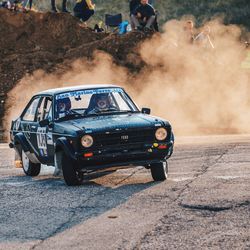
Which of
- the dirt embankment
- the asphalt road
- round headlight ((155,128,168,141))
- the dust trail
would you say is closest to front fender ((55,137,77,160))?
the asphalt road

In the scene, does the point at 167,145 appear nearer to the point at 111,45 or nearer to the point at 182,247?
the point at 182,247

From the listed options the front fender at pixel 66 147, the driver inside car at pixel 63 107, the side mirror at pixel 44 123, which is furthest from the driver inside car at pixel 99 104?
the front fender at pixel 66 147

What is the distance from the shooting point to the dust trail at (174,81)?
29.6 metres

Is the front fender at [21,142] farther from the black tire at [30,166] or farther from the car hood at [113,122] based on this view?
the car hood at [113,122]

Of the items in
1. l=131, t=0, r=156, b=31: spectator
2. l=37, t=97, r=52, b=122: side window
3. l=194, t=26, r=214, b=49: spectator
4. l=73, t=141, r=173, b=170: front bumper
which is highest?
l=131, t=0, r=156, b=31: spectator

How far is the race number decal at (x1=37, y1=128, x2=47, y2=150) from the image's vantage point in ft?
43.8

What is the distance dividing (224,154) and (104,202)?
228 inches

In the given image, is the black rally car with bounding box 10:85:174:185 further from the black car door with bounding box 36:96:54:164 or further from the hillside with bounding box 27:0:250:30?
the hillside with bounding box 27:0:250:30

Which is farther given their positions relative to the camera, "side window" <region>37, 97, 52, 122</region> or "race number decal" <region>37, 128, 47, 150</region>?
"side window" <region>37, 97, 52, 122</region>

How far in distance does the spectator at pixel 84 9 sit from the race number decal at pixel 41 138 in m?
17.8

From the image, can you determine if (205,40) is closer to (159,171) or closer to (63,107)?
(63,107)

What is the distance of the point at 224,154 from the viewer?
1627 centimetres

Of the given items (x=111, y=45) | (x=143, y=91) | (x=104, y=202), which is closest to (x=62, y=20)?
(x=111, y=45)

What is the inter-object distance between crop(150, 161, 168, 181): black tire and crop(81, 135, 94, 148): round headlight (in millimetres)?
1134
